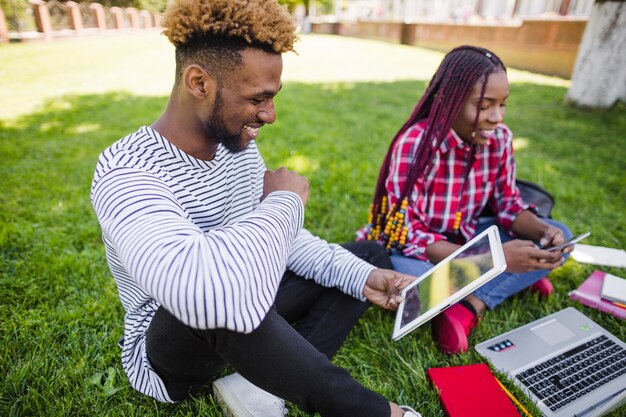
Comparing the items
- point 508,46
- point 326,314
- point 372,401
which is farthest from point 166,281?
point 508,46

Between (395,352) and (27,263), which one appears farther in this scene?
(27,263)

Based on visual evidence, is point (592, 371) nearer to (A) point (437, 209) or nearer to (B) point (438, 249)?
(B) point (438, 249)

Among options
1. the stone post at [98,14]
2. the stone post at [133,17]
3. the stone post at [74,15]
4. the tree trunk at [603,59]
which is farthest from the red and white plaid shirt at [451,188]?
the stone post at [133,17]

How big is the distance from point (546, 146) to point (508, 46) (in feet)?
36.3

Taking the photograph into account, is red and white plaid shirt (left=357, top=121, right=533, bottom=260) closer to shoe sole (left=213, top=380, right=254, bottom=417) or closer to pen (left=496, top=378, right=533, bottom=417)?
pen (left=496, top=378, right=533, bottom=417)

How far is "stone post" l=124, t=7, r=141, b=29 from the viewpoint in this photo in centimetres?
1903

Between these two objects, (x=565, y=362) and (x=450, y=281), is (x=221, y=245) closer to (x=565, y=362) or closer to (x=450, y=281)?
(x=450, y=281)

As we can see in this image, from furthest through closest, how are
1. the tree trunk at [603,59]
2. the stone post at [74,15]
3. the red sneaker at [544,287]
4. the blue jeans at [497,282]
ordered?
1. the stone post at [74,15]
2. the tree trunk at [603,59]
3. the red sneaker at [544,287]
4. the blue jeans at [497,282]

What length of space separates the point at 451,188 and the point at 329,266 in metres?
0.94

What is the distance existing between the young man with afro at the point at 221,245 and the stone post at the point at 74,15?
18.8 m

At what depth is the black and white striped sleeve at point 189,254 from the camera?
1083 mm

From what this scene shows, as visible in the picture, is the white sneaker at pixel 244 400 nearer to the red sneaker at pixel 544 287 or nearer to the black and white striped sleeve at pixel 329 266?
the black and white striped sleeve at pixel 329 266

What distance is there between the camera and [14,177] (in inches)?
147

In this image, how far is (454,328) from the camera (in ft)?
6.51
